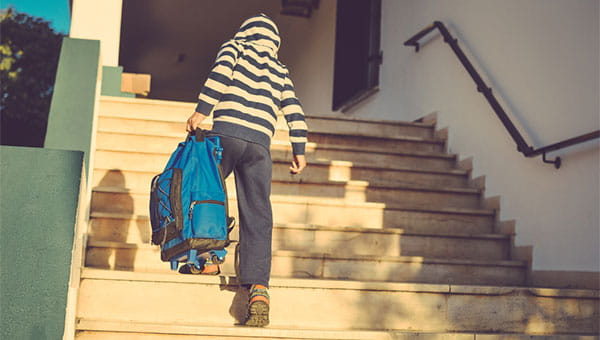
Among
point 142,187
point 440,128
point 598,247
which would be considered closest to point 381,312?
point 598,247

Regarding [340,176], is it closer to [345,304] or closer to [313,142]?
[313,142]

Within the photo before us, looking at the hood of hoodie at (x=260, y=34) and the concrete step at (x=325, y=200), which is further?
the concrete step at (x=325, y=200)

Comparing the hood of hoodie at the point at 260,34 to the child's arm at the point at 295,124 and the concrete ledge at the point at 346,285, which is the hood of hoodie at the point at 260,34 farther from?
the concrete ledge at the point at 346,285

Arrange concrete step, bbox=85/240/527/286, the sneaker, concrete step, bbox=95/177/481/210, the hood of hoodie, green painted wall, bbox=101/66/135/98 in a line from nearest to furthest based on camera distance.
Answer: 1. the sneaker
2. the hood of hoodie
3. concrete step, bbox=85/240/527/286
4. concrete step, bbox=95/177/481/210
5. green painted wall, bbox=101/66/135/98

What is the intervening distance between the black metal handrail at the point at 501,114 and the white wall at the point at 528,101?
8cm

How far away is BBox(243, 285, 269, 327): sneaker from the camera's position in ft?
8.80

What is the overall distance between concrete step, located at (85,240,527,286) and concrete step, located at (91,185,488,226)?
37 cm

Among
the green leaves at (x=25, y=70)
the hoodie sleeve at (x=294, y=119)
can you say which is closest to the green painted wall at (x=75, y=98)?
the hoodie sleeve at (x=294, y=119)

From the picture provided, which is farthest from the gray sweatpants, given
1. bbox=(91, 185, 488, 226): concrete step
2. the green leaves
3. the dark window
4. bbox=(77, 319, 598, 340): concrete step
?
the green leaves

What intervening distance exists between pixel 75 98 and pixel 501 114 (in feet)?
8.36

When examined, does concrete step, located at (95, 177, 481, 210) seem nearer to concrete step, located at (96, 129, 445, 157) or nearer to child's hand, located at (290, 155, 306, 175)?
concrete step, located at (96, 129, 445, 157)

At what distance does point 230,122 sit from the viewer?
110 inches

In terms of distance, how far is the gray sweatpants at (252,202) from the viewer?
279cm

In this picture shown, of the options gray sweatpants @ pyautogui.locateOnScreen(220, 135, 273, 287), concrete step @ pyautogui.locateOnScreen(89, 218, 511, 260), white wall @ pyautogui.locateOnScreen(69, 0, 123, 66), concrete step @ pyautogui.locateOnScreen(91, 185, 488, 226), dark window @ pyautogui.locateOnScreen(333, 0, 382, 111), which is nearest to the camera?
gray sweatpants @ pyautogui.locateOnScreen(220, 135, 273, 287)
